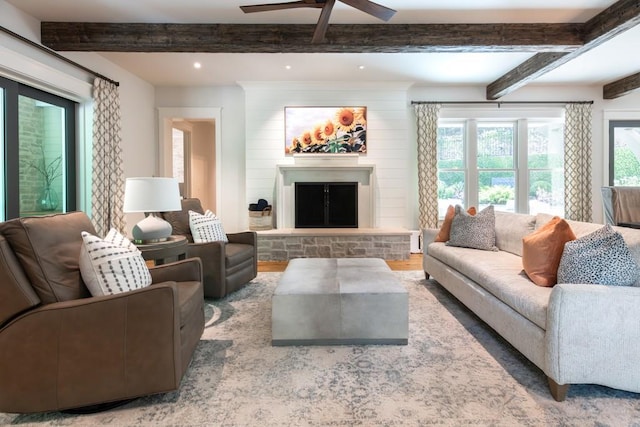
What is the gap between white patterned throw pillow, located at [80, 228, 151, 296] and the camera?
5.90ft

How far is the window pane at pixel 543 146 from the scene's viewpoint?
600 centimetres

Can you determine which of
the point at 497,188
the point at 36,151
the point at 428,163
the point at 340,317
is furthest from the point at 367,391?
the point at 497,188

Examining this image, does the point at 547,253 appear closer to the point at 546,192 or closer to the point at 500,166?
the point at 500,166

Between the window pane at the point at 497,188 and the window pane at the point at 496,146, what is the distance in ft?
0.44

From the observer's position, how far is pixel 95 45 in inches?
139

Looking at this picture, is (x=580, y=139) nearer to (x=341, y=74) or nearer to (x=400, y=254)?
(x=400, y=254)

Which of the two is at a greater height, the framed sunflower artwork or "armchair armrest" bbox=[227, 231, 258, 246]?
the framed sunflower artwork

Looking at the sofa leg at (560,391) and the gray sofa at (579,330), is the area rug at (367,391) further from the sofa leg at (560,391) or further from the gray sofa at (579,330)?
the gray sofa at (579,330)

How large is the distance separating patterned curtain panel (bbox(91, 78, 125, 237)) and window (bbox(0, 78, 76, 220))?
28 cm

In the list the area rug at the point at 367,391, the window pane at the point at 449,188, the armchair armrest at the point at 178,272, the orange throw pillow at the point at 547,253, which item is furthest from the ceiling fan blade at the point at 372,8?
the window pane at the point at 449,188

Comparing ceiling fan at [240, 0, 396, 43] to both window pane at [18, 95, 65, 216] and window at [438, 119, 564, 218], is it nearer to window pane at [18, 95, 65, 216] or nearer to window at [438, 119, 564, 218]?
window pane at [18, 95, 65, 216]

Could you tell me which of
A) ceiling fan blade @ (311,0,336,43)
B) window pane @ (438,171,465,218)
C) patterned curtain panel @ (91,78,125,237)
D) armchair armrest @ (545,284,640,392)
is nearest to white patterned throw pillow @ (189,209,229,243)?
patterned curtain panel @ (91,78,125,237)

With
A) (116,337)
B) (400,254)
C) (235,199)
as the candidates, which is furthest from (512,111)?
(116,337)

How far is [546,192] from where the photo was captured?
19.8 ft
